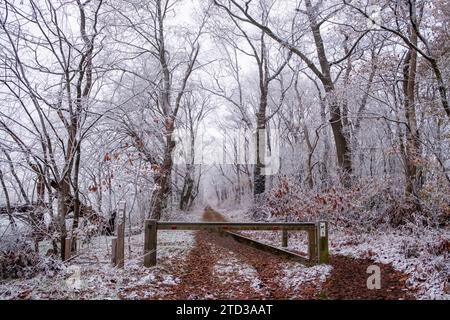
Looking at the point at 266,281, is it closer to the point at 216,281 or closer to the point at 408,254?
the point at 216,281

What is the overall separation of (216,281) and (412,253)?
357 cm

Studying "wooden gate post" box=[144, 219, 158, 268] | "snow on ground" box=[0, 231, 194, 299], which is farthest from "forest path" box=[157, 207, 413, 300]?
"wooden gate post" box=[144, 219, 158, 268]

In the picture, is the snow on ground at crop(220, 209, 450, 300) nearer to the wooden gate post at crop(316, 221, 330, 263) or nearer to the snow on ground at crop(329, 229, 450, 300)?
the snow on ground at crop(329, 229, 450, 300)

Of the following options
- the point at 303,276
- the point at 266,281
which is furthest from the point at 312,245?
the point at 266,281

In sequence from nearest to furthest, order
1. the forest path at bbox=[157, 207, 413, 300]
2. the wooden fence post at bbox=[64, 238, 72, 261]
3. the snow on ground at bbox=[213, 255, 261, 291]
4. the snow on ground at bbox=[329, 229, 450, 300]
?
the snow on ground at bbox=[329, 229, 450, 300], the forest path at bbox=[157, 207, 413, 300], the snow on ground at bbox=[213, 255, 261, 291], the wooden fence post at bbox=[64, 238, 72, 261]

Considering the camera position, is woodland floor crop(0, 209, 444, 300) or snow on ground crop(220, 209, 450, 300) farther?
woodland floor crop(0, 209, 444, 300)

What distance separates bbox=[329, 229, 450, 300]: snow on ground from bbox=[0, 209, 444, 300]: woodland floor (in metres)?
0.17

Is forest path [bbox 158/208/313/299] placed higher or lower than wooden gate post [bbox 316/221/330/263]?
lower

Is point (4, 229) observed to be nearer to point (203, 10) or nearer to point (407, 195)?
point (407, 195)

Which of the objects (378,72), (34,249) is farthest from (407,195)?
(34,249)

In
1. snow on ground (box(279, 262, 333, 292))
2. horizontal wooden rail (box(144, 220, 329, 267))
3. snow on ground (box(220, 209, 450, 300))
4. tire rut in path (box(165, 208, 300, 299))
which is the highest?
horizontal wooden rail (box(144, 220, 329, 267))

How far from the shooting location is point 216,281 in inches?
226

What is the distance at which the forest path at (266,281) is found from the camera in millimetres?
4848

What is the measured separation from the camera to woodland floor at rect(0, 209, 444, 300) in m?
4.88
